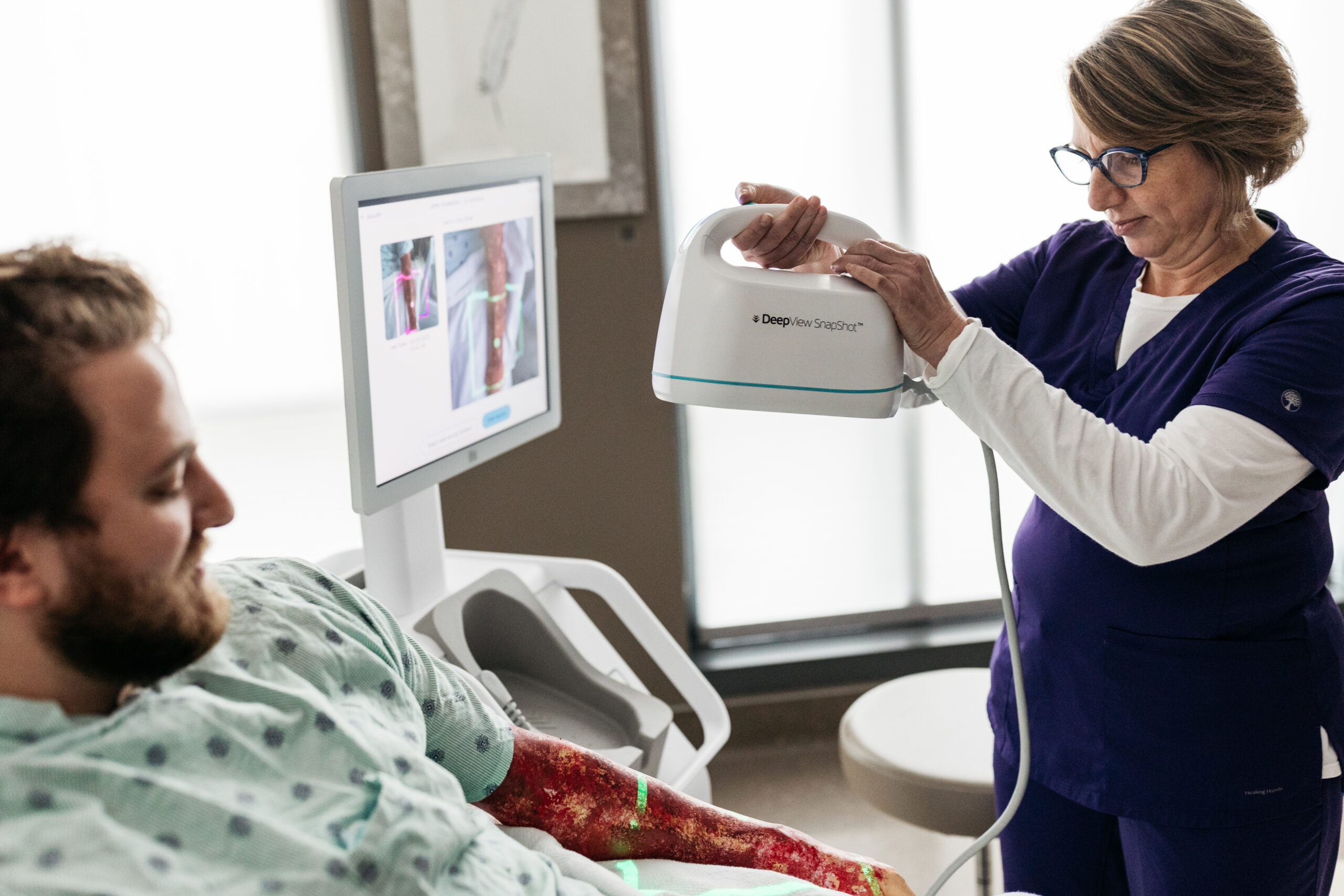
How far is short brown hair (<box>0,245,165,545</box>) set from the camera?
2.62 feet

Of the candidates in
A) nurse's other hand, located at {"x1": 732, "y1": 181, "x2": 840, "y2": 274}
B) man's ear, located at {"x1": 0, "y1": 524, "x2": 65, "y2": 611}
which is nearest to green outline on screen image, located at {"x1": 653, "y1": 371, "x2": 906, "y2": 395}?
nurse's other hand, located at {"x1": 732, "y1": 181, "x2": 840, "y2": 274}

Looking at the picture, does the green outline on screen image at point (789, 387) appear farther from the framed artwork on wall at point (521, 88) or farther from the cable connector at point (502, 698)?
the framed artwork on wall at point (521, 88)

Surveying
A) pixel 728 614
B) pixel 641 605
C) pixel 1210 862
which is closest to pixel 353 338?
pixel 641 605

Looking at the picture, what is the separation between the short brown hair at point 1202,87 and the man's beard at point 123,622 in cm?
106

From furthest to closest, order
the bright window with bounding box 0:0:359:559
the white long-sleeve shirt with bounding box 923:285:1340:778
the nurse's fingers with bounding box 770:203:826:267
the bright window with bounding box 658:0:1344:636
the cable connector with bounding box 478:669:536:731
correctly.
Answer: the bright window with bounding box 658:0:1344:636
the bright window with bounding box 0:0:359:559
the cable connector with bounding box 478:669:536:731
the nurse's fingers with bounding box 770:203:826:267
the white long-sleeve shirt with bounding box 923:285:1340:778

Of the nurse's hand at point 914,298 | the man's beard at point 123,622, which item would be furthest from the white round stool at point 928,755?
the man's beard at point 123,622

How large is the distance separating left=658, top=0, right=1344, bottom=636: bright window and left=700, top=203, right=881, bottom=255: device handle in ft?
4.50

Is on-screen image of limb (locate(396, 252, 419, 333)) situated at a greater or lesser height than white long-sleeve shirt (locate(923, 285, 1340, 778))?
greater

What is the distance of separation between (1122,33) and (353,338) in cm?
92

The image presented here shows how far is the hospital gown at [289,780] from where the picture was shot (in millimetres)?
814

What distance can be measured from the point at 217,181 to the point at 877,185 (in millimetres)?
1502

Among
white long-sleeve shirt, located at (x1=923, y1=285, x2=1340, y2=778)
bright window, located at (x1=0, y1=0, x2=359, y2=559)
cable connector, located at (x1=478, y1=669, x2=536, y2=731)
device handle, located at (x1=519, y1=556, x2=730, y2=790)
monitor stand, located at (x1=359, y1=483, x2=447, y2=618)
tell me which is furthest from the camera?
bright window, located at (x1=0, y1=0, x2=359, y2=559)

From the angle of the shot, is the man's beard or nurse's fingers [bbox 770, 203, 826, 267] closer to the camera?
the man's beard

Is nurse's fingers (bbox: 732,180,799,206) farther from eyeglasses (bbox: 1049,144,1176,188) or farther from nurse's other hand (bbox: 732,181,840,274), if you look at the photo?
eyeglasses (bbox: 1049,144,1176,188)
